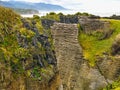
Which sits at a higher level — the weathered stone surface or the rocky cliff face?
the weathered stone surface

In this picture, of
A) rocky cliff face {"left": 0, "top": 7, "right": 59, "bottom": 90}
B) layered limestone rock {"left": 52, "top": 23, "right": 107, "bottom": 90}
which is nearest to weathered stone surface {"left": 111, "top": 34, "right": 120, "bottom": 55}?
layered limestone rock {"left": 52, "top": 23, "right": 107, "bottom": 90}

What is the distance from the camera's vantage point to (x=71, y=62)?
4322 centimetres

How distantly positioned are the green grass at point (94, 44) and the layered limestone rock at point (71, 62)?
2.20 feet

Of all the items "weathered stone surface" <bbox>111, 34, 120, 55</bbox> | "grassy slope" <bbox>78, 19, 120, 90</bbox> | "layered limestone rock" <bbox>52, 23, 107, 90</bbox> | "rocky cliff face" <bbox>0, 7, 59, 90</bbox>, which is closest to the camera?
"weathered stone surface" <bbox>111, 34, 120, 55</bbox>

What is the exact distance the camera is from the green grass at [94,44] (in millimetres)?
41625

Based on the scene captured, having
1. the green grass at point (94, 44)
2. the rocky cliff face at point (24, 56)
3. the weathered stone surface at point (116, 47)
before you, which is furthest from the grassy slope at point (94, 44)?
the rocky cliff face at point (24, 56)

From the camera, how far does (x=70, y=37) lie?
43.6m

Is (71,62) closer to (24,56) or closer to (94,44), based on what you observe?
(94,44)

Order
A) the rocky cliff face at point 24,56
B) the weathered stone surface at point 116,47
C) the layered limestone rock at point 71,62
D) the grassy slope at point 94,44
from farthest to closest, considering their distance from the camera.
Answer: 1. the rocky cliff face at point 24,56
2. the grassy slope at point 94,44
3. the layered limestone rock at point 71,62
4. the weathered stone surface at point 116,47

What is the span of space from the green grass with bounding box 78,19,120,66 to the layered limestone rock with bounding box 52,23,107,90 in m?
0.67

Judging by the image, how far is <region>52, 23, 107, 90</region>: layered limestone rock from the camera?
4119 cm

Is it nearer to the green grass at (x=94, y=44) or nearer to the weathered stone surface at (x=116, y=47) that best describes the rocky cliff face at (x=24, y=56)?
the green grass at (x=94, y=44)

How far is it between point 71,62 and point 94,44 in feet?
10.9

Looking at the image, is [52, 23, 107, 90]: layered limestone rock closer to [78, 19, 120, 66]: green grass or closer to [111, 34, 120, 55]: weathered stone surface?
[78, 19, 120, 66]: green grass
